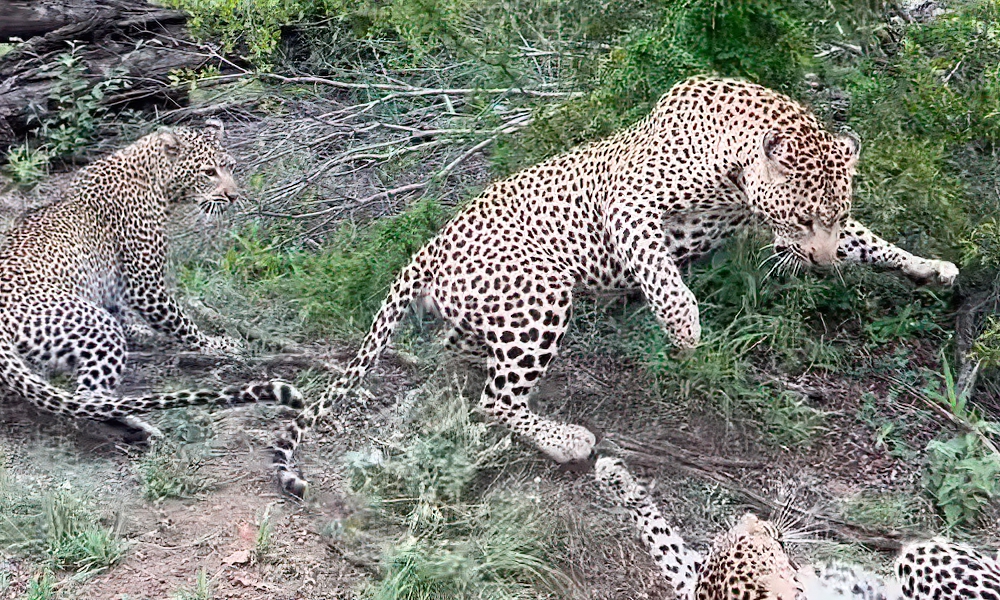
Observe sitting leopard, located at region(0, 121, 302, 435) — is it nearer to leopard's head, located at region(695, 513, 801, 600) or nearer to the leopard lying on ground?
the leopard lying on ground

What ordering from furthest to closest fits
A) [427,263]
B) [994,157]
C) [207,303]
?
[207,303], [994,157], [427,263]

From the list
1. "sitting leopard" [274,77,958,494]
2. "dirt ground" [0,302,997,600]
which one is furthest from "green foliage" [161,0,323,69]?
"sitting leopard" [274,77,958,494]

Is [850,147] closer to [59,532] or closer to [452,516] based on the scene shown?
[452,516]

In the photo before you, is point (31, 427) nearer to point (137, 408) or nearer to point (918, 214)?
point (137, 408)

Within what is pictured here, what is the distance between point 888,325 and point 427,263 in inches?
118

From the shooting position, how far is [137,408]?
632 centimetres

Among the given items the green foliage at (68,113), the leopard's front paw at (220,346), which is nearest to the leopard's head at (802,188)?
the leopard's front paw at (220,346)

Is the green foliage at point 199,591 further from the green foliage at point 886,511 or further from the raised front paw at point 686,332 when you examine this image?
the green foliage at point 886,511

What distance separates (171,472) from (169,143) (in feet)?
8.57

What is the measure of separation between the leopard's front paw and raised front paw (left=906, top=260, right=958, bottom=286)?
4.22m

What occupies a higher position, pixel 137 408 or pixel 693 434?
pixel 137 408

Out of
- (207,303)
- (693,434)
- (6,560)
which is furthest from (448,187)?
(6,560)

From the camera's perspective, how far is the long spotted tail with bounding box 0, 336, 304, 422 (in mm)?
6246

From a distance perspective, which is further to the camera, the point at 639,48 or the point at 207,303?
the point at 207,303
